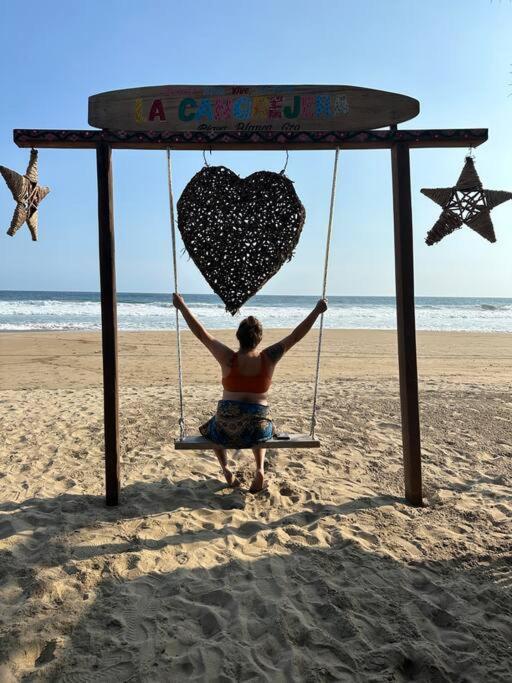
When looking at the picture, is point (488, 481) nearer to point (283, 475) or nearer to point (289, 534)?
point (283, 475)

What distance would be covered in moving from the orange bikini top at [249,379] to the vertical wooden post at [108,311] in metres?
0.75

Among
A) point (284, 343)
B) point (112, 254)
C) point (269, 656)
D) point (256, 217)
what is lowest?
point (269, 656)

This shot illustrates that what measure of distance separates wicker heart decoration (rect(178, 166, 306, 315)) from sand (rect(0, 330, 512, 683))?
1627mm

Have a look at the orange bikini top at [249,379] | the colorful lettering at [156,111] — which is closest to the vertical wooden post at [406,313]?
the orange bikini top at [249,379]

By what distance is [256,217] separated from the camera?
127 inches

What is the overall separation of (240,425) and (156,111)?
6.67 feet

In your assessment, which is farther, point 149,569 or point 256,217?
point 256,217

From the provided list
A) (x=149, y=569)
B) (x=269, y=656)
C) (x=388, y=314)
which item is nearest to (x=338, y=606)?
(x=269, y=656)

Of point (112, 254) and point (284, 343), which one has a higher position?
point (112, 254)

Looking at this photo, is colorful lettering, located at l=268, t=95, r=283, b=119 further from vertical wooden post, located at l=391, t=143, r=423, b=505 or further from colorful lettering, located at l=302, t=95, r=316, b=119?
vertical wooden post, located at l=391, t=143, r=423, b=505

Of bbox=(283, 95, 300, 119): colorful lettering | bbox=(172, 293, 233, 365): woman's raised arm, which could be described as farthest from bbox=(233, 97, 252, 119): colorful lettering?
bbox=(172, 293, 233, 365): woman's raised arm

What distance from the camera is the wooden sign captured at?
3.10 metres

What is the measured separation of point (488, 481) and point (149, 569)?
2.58m

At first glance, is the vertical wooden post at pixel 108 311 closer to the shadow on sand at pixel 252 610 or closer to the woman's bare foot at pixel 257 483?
the shadow on sand at pixel 252 610
